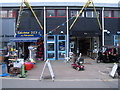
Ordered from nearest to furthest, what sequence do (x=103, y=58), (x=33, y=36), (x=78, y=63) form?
(x=78, y=63) → (x=103, y=58) → (x=33, y=36)

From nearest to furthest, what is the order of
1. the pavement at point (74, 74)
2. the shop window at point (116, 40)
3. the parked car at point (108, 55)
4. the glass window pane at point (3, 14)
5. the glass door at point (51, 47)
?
1. the pavement at point (74, 74)
2. the parked car at point (108, 55)
3. the glass door at point (51, 47)
4. the shop window at point (116, 40)
5. the glass window pane at point (3, 14)

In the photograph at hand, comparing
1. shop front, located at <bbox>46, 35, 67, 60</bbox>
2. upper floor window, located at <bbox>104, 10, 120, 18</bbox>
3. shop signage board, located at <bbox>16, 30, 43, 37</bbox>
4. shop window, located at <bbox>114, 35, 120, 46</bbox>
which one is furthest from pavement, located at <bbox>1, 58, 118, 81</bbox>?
upper floor window, located at <bbox>104, 10, 120, 18</bbox>

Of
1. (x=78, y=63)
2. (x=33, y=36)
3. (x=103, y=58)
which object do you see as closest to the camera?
(x=78, y=63)

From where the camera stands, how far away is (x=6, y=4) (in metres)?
17.4

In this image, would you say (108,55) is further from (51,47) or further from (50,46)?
(50,46)

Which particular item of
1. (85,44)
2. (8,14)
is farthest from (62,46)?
(8,14)

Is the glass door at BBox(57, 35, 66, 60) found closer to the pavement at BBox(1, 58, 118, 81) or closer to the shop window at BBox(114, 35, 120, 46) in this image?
the shop window at BBox(114, 35, 120, 46)

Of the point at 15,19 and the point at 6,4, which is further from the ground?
the point at 6,4

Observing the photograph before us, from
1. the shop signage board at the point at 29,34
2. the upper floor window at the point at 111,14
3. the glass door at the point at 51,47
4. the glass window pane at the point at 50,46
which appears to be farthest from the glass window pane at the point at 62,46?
the upper floor window at the point at 111,14

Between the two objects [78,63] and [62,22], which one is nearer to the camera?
[78,63]

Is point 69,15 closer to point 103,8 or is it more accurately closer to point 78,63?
point 103,8

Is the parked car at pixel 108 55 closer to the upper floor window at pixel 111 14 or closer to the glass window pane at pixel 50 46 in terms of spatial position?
A: the upper floor window at pixel 111 14

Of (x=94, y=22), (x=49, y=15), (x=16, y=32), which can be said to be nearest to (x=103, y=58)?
(x=94, y=22)

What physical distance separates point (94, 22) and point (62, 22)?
3.83 m
